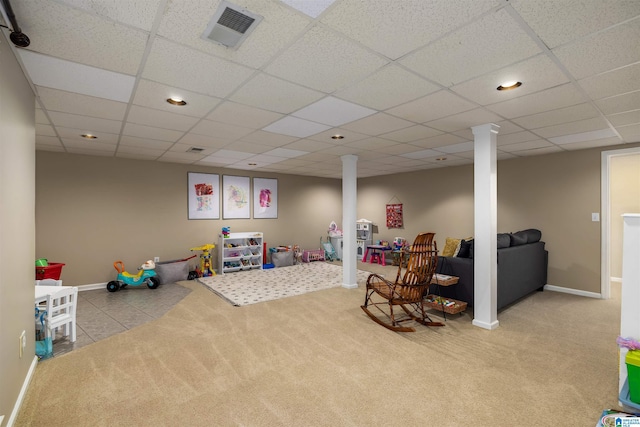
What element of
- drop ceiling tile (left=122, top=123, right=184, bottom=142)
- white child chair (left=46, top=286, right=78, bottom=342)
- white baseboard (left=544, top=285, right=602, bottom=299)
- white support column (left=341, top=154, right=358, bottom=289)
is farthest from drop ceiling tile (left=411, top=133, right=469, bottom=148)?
white child chair (left=46, top=286, right=78, bottom=342)

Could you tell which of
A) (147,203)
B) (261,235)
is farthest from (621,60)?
(147,203)

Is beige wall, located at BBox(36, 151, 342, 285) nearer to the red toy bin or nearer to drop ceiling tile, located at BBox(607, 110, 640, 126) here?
the red toy bin

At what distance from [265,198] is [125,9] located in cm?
624

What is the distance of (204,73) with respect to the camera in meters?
2.34

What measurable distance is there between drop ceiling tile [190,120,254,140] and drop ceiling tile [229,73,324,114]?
840mm

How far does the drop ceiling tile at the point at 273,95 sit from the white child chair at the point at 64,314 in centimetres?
258

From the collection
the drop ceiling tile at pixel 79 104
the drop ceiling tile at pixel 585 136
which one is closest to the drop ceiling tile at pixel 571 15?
the drop ceiling tile at pixel 585 136

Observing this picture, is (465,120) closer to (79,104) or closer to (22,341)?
(79,104)

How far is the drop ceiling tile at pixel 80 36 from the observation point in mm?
1644

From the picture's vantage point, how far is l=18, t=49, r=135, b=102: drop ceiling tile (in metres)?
2.18

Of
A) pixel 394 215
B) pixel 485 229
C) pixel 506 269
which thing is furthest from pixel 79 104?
pixel 394 215

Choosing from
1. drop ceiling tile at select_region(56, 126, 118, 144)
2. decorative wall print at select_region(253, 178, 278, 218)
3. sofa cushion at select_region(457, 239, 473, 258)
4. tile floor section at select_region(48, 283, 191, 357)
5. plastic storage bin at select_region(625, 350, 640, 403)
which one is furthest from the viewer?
decorative wall print at select_region(253, 178, 278, 218)

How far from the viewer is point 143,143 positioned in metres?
4.66

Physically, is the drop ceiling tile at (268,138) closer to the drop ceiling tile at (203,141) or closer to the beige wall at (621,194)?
the drop ceiling tile at (203,141)
